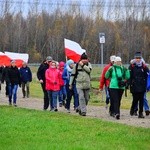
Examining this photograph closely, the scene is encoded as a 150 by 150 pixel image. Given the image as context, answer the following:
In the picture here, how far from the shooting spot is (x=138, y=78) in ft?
51.2

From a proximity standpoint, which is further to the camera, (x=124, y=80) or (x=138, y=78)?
(x=138, y=78)

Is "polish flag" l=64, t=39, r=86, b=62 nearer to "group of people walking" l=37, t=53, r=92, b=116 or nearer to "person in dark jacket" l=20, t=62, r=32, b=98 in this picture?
"group of people walking" l=37, t=53, r=92, b=116

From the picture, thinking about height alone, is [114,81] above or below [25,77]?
above

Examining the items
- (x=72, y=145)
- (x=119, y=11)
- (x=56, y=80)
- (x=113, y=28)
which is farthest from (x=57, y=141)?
(x=119, y=11)

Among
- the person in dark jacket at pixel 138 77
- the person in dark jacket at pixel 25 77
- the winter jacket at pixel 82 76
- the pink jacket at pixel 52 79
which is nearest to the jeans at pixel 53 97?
the pink jacket at pixel 52 79

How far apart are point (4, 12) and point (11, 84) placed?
65.3 meters

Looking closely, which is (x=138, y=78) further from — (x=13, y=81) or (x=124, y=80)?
(x=13, y=81)

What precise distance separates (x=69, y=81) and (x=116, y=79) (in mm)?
2733

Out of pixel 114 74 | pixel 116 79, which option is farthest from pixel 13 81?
pixel 116 79

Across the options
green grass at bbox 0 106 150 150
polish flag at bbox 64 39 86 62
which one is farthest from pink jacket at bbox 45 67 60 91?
polish flag at bbox 64 39 86 62

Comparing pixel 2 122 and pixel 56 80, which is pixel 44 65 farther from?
pixel 2 122

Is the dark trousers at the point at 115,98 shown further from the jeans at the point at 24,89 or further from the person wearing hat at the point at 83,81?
the jeans at the point at 24,89

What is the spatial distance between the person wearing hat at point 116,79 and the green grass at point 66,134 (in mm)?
1910

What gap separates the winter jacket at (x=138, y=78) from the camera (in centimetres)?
1558
